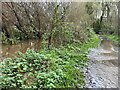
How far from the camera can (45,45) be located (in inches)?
394

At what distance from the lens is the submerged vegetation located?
5348 mm

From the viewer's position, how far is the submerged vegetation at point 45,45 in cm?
535

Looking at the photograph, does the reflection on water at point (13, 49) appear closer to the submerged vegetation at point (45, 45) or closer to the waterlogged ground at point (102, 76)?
the submerged vegetation at point (45, 45)

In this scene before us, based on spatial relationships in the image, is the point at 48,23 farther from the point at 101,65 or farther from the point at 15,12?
the point at 101,65

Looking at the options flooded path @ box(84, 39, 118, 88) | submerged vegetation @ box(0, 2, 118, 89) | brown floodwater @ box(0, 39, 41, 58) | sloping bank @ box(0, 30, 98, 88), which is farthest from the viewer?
brown floodwater @ box(0, 39, 41, 58)

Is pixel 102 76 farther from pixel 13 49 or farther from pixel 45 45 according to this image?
pixel 13 49

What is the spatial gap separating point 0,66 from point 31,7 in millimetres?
5781

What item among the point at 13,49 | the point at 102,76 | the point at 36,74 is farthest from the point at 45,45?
the point at 36,74

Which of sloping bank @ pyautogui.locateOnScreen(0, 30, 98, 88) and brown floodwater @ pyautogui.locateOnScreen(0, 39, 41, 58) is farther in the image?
brown floodwater @ pyautogui.locateOnScreen(0, 39, 41, 58)

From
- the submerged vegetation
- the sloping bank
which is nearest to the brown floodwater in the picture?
the submerged vegetation

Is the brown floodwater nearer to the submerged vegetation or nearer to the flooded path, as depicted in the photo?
the submerged vegetation

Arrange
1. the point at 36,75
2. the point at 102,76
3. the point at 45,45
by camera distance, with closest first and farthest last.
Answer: the point at 36,75 < the point at 102,76 < the point at 45,45

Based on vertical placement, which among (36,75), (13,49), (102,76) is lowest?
(102,76)

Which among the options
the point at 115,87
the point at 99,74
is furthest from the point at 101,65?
the point at 115,87
